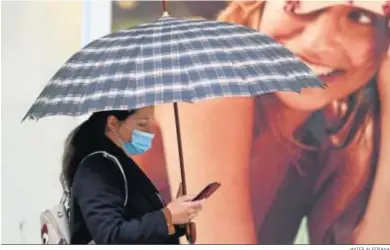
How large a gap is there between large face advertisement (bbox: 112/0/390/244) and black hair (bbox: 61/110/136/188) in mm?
207

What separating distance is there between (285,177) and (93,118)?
2.26 feet

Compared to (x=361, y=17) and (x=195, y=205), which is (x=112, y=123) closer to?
(x=195, y=205)

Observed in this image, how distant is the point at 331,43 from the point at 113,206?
95 centimetres

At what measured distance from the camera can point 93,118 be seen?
6.00ft

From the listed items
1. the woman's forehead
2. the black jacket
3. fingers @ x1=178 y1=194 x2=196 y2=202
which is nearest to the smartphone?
A: fingers @ x1=178 y1=194 x2=196 y2=202

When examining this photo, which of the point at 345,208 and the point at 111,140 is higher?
the point at 111,140

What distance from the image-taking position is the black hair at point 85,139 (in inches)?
71.3

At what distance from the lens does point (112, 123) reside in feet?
5.97

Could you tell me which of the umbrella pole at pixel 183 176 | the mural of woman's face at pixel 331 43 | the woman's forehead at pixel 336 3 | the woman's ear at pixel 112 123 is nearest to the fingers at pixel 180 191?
the umbrella pole at pixel 183 176

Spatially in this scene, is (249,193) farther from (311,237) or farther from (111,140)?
(111,140)

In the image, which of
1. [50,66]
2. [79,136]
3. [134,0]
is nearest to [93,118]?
[79,136]

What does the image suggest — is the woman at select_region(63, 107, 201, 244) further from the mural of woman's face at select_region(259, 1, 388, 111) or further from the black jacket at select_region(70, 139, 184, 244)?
the mural of woman's face at select_region(259, 1, 388, 111)

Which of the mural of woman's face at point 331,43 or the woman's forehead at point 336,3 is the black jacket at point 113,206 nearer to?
the mural of woman's face at point 331,43
